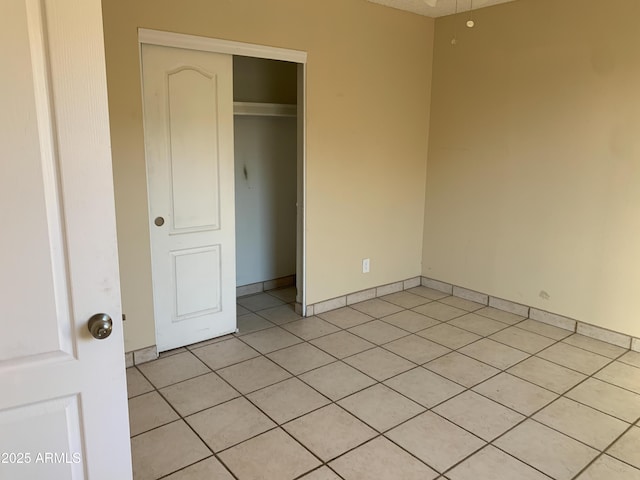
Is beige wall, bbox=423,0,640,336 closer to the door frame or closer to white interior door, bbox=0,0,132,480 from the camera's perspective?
the door frame

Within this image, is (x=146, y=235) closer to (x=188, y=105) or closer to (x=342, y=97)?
(x=188, y=105)

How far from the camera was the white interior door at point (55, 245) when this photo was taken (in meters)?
1.20

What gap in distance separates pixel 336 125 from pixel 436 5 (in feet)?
4.40

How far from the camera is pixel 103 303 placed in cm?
137

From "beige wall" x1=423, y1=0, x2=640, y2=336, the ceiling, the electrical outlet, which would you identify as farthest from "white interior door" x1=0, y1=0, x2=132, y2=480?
"beige wall" x1=423, y1=0, x2=640, y2=336

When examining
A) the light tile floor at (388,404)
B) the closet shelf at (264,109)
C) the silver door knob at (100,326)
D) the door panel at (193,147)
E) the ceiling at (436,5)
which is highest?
the ceiling at (436,5)

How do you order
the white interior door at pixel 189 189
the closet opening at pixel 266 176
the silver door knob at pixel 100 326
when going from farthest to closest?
1. the closet opening at pixel 266 176
2. the white interior door at pixel 189 189
3. the silver door knob at pixel 100 326

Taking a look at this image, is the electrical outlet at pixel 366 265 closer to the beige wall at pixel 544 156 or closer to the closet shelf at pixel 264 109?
the beige wall at pixel 544 156

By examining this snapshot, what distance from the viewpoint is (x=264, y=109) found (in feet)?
13.5

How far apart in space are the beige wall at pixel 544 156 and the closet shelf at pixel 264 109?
1.41 metres

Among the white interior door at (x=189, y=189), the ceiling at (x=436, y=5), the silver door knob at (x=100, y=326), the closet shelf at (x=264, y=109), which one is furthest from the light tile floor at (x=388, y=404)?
the ceiling at (x=436, y=5)

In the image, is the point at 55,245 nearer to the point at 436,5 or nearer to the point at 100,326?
the point at 100,326

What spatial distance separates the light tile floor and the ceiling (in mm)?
2636

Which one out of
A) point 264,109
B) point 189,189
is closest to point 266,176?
point 264,109
